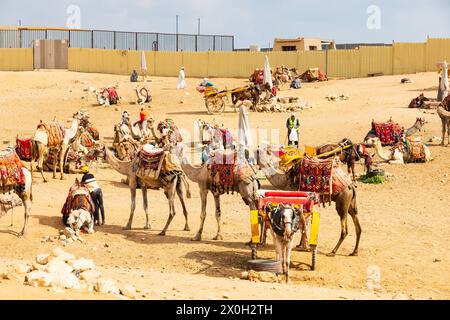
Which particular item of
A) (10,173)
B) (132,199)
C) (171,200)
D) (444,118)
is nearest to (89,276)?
(10,173)

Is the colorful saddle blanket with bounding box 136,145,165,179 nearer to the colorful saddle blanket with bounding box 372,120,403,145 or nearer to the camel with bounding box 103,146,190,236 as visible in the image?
the camel with bounding box 103,146,190,236

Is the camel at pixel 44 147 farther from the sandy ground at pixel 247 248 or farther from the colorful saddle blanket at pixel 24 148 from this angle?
the sandy ground at pixel 247 248

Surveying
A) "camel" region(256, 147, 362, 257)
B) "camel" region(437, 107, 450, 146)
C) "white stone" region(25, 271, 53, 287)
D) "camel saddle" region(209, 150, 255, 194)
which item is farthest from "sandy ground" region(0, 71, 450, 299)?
"camel saddle" region(209, 150, 255, 194)

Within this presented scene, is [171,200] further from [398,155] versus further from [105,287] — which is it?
[398,155]

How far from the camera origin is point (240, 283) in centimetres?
1271

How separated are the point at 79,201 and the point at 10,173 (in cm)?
145

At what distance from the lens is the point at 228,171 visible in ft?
52.6

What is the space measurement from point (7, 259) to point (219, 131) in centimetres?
1080

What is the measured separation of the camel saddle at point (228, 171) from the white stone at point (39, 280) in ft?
18.8

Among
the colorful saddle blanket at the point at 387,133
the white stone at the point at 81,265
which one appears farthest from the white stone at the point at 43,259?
the colorful saddle blanket at the point at 387,133

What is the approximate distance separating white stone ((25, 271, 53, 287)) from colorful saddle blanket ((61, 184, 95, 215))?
615 cm

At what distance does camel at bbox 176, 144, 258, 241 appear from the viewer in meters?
15.9
